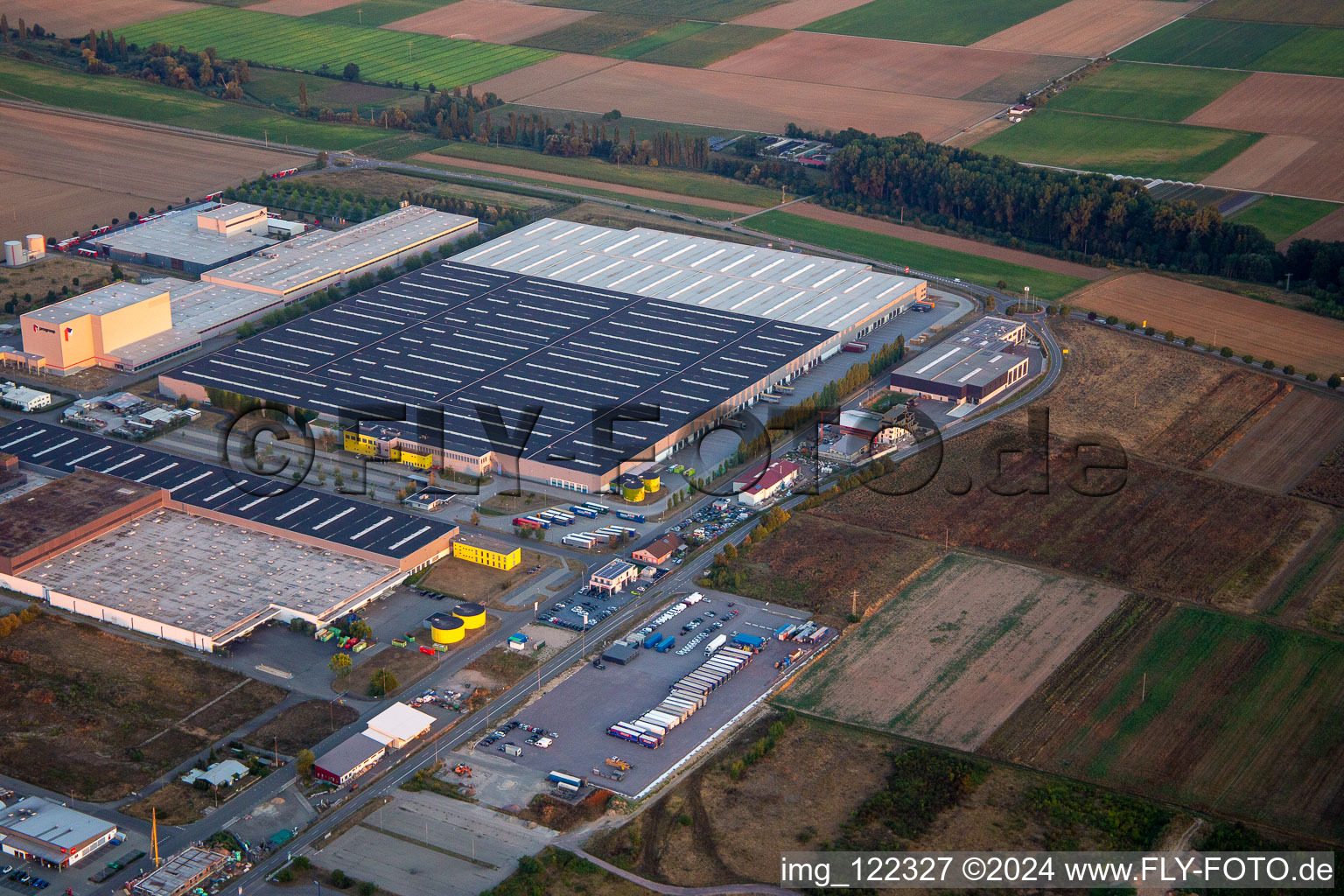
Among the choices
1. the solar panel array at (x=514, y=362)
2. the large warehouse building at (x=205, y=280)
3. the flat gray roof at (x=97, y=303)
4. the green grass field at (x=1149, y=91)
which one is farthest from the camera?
the green grass field at (x=1149, y=91)

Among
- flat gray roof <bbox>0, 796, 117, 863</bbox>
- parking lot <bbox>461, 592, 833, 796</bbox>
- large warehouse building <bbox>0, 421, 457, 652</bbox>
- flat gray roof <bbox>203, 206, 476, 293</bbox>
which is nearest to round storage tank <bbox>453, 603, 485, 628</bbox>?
large warehouse building <bbox>0, 421, 457, 652</bbox>

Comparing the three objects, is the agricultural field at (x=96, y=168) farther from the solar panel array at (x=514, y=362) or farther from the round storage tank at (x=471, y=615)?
the round storage tank at (x=471, y=615)

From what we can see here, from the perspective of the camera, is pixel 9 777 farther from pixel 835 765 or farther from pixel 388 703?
pixel 835 765

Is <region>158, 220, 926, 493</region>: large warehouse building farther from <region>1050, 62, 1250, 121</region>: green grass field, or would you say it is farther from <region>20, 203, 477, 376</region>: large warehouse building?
<region>1050, 62, 1250, 121</region>: green grass field

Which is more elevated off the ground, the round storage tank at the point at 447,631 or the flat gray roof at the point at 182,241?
the flat gray roof at the point at 182,241

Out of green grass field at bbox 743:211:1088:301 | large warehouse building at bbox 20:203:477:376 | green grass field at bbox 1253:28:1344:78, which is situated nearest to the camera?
large warehouse building at bbox 20:203:477:376

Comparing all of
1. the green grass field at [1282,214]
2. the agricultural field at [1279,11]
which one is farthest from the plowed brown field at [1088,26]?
the green grass field at [1282,214]

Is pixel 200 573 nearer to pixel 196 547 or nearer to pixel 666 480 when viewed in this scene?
pixel 196 547

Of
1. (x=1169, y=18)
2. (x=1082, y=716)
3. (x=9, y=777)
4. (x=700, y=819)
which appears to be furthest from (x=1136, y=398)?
(x=1169, y=18)
